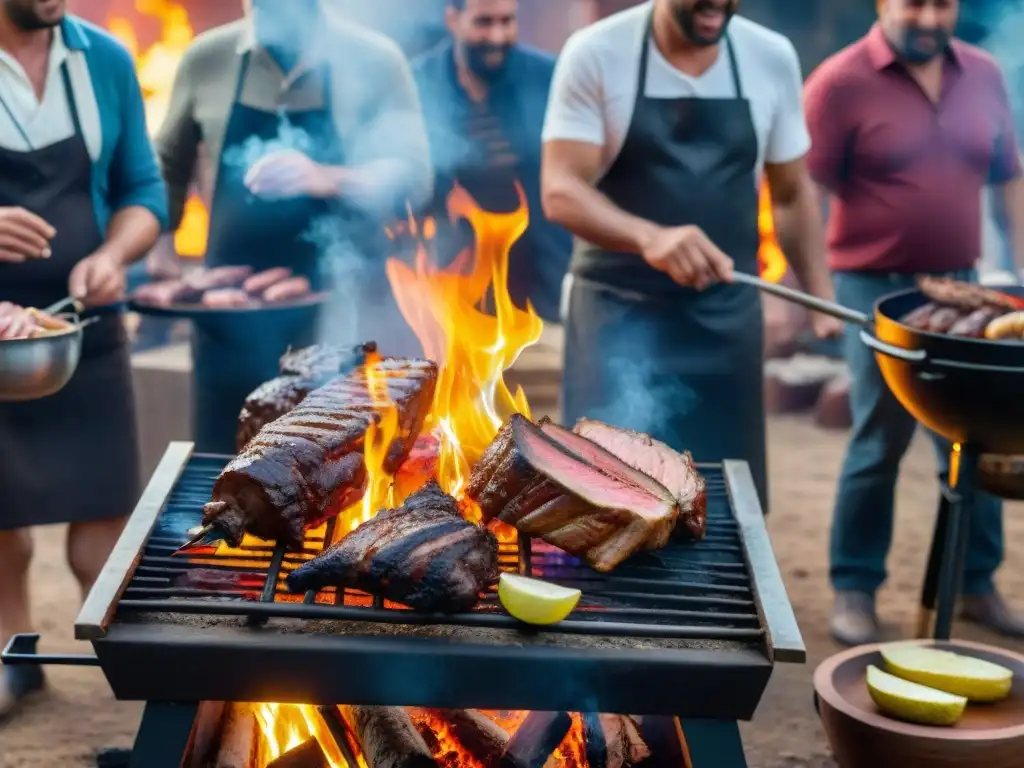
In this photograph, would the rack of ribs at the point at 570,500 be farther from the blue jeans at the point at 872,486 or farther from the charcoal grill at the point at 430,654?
the blue jeans at the point at 872,486

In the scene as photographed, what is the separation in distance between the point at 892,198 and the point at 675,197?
107 centimetres

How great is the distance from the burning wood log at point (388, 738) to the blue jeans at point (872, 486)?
260cm

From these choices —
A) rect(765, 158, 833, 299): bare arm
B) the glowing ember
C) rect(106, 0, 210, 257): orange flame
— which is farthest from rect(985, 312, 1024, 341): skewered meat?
rect(106, 0, 210, 257): orange flame

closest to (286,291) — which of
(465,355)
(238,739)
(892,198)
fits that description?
(465,355)

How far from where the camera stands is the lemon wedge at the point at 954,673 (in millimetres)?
3102

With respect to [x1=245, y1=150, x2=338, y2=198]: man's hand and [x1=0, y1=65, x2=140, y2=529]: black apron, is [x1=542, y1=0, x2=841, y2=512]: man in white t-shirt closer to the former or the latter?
[x1=245, y1=150, x2=338, y2=198]: man's hand

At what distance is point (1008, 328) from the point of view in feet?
11.1

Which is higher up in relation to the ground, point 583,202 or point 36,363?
point 583,202

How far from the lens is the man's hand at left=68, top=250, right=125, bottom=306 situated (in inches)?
142

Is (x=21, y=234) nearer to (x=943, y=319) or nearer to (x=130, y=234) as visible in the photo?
(x=130, y=234)

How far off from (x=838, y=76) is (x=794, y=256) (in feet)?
2.83

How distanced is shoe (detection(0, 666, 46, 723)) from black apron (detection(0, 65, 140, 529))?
1.76 ft

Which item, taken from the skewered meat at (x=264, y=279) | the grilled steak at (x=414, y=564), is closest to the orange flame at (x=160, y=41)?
the skewered meat at (x=264, y=279)

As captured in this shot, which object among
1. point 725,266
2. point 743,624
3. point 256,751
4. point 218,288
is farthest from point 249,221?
point 743,624
